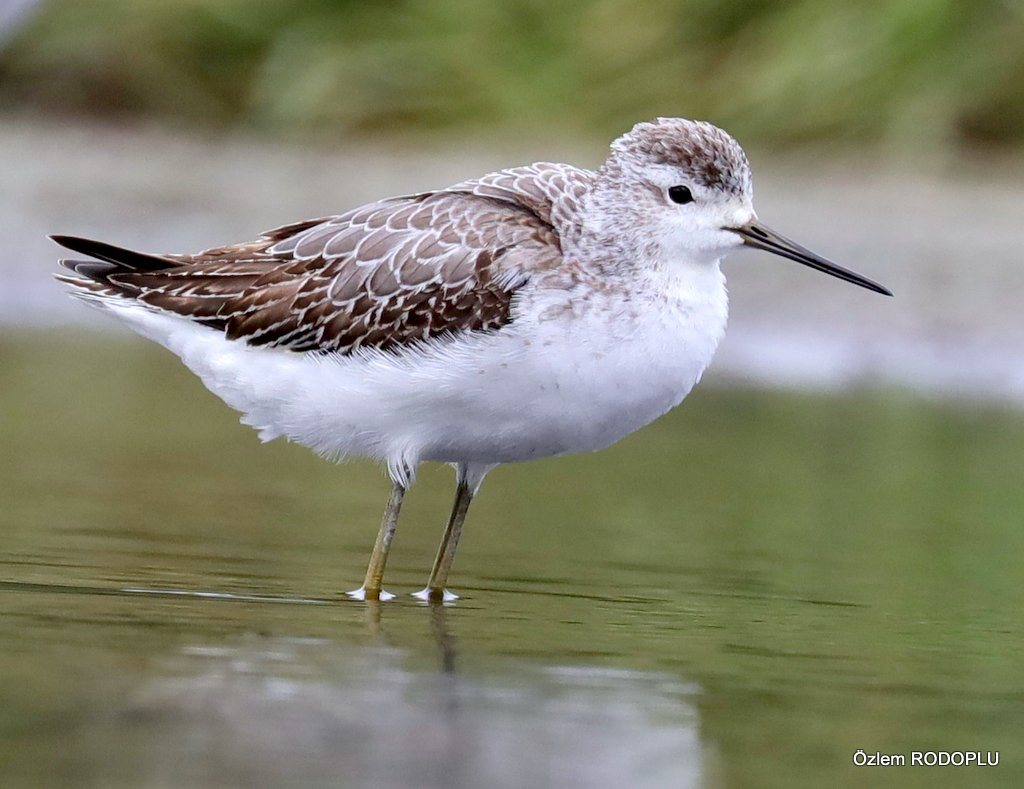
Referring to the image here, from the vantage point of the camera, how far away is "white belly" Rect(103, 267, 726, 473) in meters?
6.57

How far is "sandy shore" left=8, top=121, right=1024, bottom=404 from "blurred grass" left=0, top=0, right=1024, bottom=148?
1.46 ft

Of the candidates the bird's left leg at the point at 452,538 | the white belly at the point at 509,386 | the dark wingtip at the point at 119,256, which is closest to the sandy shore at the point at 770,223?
the bird's left leg at the point at 452,538

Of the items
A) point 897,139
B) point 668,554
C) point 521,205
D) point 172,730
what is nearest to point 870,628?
point 668,554

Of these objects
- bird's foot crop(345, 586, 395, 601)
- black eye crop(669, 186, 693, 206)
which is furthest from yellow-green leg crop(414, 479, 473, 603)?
black eye crop(669, 186, 693, 206)

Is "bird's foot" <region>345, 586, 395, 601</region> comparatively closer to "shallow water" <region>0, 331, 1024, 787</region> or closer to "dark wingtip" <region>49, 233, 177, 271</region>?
"shallow water" <region>0, 331, 1024, 787</region>

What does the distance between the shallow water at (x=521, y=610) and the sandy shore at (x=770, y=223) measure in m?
2.26

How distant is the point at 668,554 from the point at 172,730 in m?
3.30

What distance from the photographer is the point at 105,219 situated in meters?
16.1

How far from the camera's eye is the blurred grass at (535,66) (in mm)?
16141

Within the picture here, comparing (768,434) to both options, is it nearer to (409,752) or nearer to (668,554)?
(668,554)

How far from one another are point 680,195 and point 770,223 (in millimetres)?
8028

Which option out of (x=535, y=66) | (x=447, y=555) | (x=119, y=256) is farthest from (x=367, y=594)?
(x=535, y=66)

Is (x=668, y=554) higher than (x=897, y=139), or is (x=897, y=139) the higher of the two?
(x=897, y=139)

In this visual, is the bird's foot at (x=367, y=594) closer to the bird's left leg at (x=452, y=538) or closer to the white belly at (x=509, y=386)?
the bird's left leg at (x=452, y=538)
